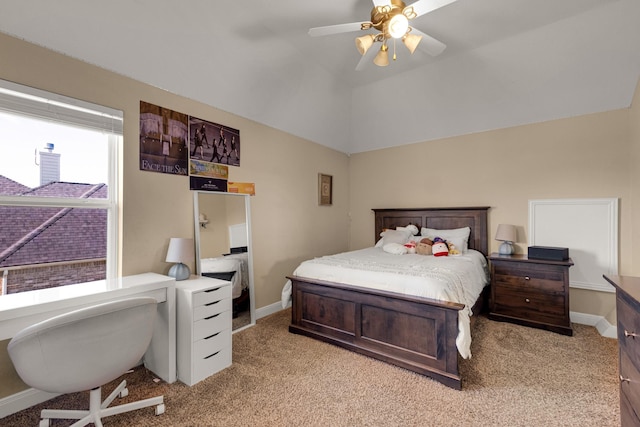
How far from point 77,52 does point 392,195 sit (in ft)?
13.2

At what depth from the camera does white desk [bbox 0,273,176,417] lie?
1.53 m

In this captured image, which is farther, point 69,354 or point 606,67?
point 606,67

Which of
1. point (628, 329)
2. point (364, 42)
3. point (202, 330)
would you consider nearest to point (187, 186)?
point (202, 330)

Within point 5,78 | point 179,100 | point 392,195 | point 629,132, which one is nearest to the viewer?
point 5,78

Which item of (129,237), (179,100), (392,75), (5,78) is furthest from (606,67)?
(5,78)

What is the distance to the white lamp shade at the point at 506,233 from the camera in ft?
11.2

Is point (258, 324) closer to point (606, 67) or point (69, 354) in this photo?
point (69, 354)

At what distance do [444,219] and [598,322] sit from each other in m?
1.96

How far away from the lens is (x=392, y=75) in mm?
3656

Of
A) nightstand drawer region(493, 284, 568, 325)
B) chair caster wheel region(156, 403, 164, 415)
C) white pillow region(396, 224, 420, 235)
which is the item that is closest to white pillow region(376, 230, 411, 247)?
white pillow region(396, 224, 420, 235)

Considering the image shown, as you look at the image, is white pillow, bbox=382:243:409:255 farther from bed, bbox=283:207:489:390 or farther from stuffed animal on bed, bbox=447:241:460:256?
bed, bbox=283:207:489:390

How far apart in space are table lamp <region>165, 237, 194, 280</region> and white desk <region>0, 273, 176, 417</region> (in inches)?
6.7

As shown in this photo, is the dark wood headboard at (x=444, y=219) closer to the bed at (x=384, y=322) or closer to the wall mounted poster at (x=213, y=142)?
the bed at (x=384, y=322)

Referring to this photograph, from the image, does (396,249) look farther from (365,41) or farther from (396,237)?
(365,41)
